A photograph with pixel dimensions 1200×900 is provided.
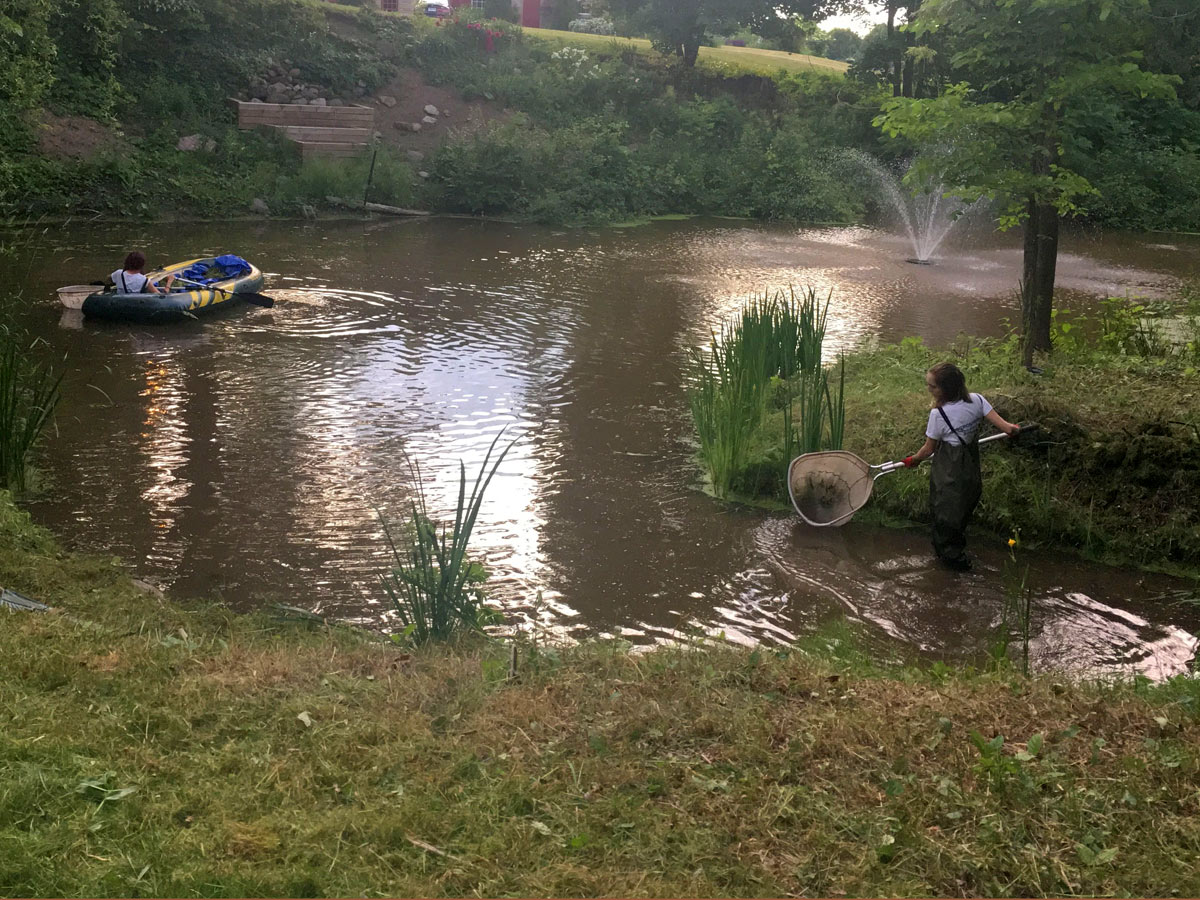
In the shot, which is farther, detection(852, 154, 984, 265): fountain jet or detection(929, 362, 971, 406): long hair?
detection(852, 154, 984, 265): fountain jet

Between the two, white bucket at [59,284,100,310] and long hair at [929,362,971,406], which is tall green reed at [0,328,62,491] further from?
long hair at [929,362,971,406]

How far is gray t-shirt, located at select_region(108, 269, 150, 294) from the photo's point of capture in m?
13.9

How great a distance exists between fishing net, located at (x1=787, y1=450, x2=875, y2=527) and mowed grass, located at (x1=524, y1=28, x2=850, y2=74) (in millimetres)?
31446

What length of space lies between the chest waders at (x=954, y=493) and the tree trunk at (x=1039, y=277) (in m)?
3.65

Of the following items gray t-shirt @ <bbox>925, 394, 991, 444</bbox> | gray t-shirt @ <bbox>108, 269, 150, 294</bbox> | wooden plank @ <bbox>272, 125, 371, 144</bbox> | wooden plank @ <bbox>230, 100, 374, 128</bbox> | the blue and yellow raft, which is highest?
wooden plank @ <bbox>230, 100, 374, 128</bbox>

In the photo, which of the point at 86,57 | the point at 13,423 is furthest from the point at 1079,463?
the point at 86,57

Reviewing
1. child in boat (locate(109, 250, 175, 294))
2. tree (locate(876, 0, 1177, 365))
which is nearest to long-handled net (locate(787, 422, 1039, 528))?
tree (locate(876, 0, 1177, 365))

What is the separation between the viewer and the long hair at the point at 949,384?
24.6 ft

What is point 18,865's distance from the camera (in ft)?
10.7

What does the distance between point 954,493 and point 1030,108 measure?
14.5 feet

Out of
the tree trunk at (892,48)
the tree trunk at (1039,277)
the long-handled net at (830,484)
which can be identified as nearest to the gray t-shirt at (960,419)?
the long-handled net at (830,484)

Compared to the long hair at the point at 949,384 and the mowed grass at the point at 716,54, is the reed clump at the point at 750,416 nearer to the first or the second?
the long hair at the point at 949,384

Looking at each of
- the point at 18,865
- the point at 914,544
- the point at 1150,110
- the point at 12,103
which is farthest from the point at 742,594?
the point at 1150,110

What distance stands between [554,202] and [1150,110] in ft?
58.2
